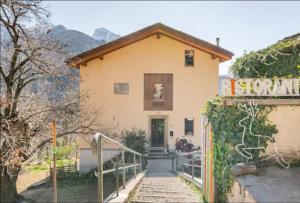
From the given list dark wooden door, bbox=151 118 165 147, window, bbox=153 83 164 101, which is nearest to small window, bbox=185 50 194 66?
window, bbox=153 83 164 101

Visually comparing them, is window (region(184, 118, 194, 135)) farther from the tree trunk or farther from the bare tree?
the tree trunk

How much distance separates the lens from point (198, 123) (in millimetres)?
23031

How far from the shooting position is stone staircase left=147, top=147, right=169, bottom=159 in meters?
22.5

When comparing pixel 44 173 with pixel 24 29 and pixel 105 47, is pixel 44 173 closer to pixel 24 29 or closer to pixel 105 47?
pixel 105 47

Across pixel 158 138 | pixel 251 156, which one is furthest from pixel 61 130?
pixel 251 156

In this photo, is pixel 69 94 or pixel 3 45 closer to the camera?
pixel 3 45

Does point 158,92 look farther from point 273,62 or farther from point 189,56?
point 273,62

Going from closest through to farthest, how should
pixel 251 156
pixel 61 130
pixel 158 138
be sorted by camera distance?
pixel 251 156 < pixel 61 130 < pixel 158 138

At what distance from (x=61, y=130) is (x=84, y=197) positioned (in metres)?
3.42

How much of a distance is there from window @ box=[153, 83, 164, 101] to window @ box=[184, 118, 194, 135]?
2.27m

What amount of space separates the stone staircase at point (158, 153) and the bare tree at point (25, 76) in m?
8.98

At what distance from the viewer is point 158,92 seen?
2319 cm

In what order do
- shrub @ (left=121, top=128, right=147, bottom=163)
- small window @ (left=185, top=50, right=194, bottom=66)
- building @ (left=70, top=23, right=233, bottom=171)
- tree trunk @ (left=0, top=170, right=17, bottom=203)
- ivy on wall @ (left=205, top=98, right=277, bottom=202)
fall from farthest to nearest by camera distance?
small window @ (left=185, top=50, right=194, bottom=66)
building @ (left=70, top=23, right=233, bottom=171)
shrub @ (left=121, top=128, right=147, bottom=163)
tree trunk @ (left=0, top=170, right=17, bottom=203)
ivy on wall @ (left=205, top=98, right=277, bottom=202)

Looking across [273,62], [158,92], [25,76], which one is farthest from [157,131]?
[273,62]
